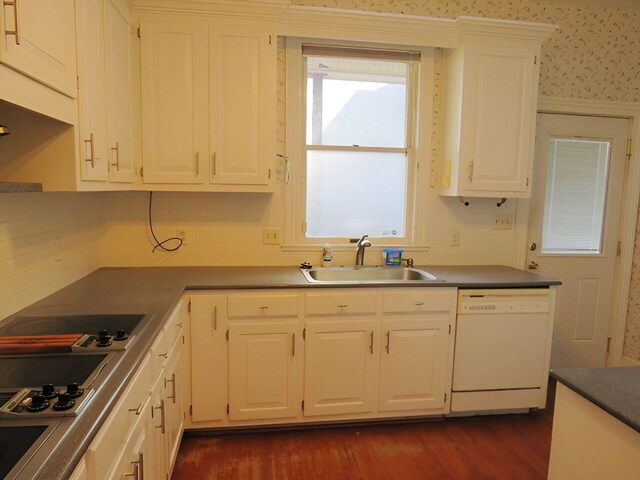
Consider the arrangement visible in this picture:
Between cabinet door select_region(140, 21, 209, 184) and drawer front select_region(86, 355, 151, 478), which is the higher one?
cabinet door select_region(140, 21, 209, 184)

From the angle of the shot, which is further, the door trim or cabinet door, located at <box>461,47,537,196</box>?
the door trim

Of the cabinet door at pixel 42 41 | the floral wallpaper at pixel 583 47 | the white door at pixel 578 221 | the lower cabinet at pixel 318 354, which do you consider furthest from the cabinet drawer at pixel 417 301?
the cabinet door at pixel 42 41

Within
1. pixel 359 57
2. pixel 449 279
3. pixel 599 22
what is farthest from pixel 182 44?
pixel 599 22

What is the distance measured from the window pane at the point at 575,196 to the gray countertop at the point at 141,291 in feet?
2.04

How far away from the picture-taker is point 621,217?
341cm

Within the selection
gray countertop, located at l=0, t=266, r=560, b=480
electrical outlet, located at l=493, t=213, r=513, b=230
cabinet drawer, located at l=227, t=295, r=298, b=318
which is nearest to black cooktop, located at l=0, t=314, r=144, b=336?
gray countertop, located at l=0, t=266, r=560, b=480

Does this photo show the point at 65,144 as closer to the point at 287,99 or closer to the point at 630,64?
the point at 287,99

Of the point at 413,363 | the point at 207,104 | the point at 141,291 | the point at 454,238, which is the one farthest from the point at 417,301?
the point at 207,104

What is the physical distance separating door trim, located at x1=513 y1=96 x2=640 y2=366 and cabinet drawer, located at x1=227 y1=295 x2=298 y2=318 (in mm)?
1882

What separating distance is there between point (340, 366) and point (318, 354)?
0.51 ft

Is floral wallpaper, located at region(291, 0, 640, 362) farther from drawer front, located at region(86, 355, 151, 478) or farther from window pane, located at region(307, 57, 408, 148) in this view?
drawer front, located at region(86, 355, 151, 478)

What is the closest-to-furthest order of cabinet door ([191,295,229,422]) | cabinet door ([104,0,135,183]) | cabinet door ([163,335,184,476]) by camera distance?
1. cabinet door ([163,335,184,476])
2. cabinet door ([104,0,135,183])
3. cabinet door ([191,295,229,422])

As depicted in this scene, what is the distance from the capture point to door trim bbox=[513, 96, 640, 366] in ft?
10.7

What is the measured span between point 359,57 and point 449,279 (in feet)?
5.42
